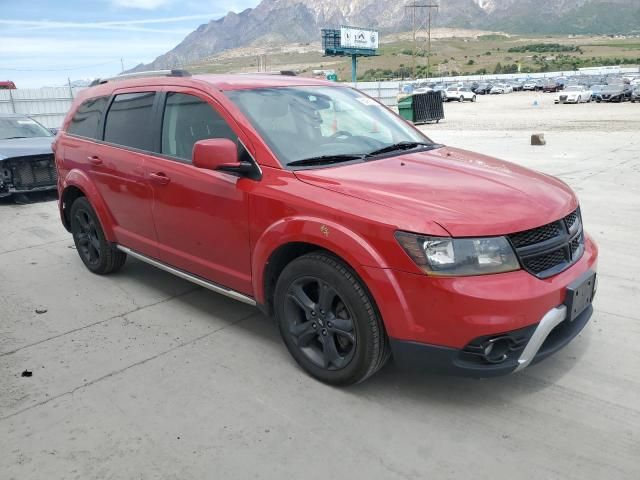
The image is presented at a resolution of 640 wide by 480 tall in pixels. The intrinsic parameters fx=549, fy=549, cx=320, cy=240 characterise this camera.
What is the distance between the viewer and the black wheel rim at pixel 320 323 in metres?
3.04

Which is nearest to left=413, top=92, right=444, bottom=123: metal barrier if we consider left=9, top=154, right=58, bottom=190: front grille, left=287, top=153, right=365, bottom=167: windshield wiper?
left=9, top=154, right=58, bottom=190: front grille

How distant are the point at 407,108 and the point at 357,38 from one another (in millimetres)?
44842

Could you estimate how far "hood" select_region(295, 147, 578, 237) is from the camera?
8.87 ft

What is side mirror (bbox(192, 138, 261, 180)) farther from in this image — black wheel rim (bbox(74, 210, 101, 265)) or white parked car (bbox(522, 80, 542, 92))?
white parked car (bbox(522, 80, 542, 92))

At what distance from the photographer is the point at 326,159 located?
3424 mm

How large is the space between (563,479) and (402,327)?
3.17 feet

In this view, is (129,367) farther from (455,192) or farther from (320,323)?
(455,192)

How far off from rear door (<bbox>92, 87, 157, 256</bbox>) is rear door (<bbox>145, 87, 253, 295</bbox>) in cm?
15

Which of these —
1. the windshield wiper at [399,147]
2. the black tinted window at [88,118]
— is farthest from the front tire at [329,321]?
the black tinted window at [88,118]

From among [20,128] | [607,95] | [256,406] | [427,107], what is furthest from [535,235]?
[607,95]

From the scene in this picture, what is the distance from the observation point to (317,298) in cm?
323

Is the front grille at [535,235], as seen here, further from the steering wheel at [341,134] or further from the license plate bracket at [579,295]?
the steering wheel at [341,134]

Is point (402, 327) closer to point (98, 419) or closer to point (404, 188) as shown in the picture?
point (404, 188)

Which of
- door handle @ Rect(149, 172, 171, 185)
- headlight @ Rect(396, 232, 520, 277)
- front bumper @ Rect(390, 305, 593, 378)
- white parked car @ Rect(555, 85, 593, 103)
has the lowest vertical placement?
white parked car @ Rect(555, 85, 593, 103)
